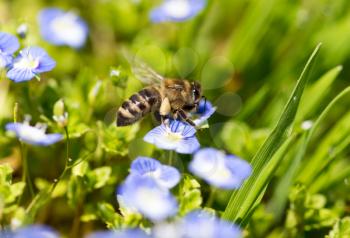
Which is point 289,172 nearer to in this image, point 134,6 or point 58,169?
point 58,169

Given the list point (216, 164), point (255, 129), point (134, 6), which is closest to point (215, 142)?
point (255, 129)

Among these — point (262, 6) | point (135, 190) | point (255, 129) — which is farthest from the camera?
point (262, 6)

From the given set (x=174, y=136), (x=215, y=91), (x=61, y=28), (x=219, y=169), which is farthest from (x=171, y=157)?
(x=61, y=28)

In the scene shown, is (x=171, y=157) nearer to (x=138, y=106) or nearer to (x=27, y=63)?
(x=138, y=106)

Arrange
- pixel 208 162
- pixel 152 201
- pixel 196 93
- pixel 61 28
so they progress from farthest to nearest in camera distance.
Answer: pixel 61 28
pixel 196 93
pixel 208 162
pixel 152 201

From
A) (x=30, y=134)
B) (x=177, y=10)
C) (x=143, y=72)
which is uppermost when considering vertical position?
(x=177, y=10)

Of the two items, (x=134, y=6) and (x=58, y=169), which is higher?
(x=134, y=6)

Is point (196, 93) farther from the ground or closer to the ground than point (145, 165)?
farther from the ground

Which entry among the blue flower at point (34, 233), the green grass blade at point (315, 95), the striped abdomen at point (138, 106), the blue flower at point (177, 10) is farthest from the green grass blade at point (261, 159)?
the blue flower at point (177, 10)
